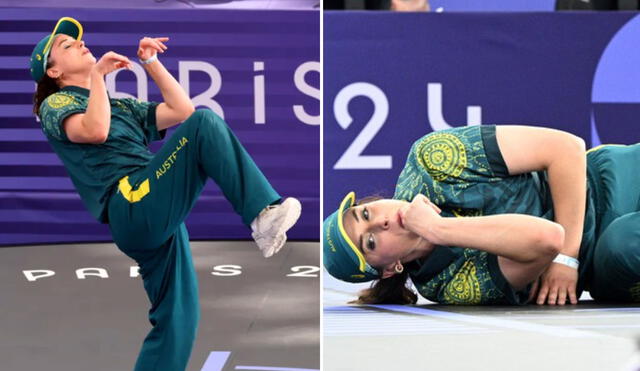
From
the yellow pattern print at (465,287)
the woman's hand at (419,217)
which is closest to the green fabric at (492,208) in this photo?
the yellow pattern print at (465,287)

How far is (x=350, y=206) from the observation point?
2.64m

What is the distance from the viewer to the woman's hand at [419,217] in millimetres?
2541

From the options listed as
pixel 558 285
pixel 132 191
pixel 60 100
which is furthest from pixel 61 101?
pixel 558 285

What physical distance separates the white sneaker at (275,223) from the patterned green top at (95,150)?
0.32 m

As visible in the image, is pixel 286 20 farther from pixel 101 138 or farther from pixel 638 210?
pixel 101 138

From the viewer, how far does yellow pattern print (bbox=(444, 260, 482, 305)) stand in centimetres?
267

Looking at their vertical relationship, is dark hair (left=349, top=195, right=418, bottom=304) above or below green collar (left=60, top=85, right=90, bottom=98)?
below

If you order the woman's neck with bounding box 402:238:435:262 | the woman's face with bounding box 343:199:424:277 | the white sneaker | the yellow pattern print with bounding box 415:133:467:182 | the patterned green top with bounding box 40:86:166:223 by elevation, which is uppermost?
the patterned green top with bounding box 40:86:166:223

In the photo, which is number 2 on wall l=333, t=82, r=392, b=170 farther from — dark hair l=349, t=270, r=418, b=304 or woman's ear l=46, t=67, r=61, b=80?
woman's ear l=46, t=67, r=61, b=80

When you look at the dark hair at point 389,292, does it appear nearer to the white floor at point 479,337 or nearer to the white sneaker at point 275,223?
the white floor at point 479,337

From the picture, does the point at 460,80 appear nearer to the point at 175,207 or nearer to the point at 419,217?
the point at 419,217

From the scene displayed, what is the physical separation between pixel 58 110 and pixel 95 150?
0.10 meters

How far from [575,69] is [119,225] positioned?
2.85 meters

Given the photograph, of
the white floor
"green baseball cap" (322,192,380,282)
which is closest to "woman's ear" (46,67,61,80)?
the white floor
